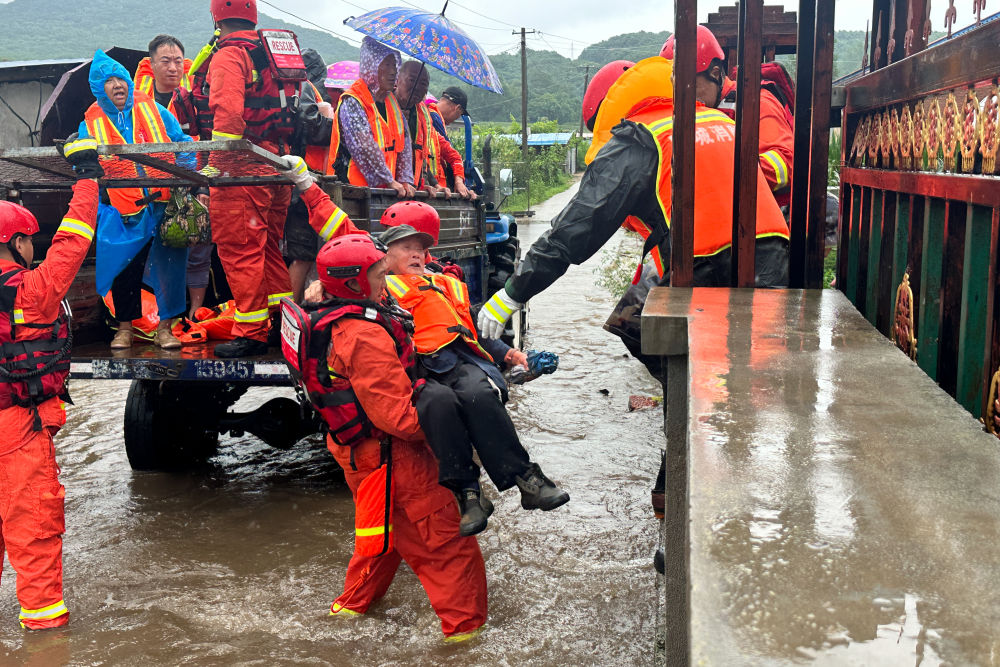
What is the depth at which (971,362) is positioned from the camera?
101 inches

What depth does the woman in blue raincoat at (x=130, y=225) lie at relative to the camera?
5.27m

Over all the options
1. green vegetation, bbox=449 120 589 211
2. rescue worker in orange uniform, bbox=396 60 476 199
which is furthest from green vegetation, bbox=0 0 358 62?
rescue worker in orange uniform, bbox=396 60 476 199

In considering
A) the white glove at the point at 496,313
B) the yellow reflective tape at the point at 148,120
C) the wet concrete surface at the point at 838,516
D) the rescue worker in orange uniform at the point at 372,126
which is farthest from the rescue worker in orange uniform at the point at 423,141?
the wet concrete surface at the point at 838,516

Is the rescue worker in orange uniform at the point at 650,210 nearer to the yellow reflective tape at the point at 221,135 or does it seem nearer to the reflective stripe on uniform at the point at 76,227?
the reflective stripe on uniform at the point at 76,227

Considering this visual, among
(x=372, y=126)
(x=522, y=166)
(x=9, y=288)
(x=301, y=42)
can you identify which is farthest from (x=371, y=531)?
(x=301, y=42)

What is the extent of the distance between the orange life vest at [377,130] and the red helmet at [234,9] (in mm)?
973

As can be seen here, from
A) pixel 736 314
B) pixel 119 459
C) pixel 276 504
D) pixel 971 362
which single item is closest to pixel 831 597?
pixel 971 362

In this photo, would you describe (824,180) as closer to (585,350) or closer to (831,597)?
(831,597)

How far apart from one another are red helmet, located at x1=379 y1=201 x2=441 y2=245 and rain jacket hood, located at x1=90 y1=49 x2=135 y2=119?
2.32m

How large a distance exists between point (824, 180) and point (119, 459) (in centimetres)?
491

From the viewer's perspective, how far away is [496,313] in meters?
3.98

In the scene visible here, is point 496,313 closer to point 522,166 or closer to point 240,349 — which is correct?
point 240,349

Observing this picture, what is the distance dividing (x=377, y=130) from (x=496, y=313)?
299cm

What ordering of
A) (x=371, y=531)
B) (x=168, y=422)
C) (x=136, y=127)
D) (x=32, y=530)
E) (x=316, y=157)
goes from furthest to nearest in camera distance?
(x=316, y=157), (x=168, y=422), (x=136, y=127), (x=32, y=530), (x=371, y=531)
